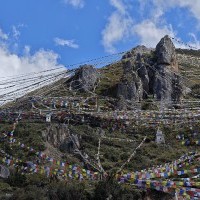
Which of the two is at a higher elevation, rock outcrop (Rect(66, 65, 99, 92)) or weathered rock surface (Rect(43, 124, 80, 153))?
rock outcrop (Rect(66, 65, 99, 92))

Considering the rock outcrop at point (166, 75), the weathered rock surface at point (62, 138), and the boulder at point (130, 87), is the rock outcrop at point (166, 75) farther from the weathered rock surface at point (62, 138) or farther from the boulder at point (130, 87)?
the weathered rock surface at point (62, 138)

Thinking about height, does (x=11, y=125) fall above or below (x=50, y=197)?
above

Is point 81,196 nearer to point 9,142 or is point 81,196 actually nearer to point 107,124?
point 9,142

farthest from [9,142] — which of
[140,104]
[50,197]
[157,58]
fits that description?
[157,58]

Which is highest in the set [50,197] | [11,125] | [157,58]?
[157,58]

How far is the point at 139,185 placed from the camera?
29.1m

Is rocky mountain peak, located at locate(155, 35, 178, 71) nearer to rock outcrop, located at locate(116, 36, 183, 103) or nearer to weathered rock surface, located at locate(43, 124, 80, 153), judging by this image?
rock outcrop, located at locate(116, 36, 183, 103)

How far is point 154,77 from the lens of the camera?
65.8 meters

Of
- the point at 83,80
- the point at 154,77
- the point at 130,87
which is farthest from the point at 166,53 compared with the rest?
the point at 83,80

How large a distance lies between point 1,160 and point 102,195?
11.0m

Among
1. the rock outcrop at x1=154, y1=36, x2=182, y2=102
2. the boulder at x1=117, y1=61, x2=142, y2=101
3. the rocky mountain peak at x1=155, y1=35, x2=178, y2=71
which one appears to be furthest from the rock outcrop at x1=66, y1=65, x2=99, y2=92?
the rocky mountain peak at x1=155, y1=35, x2=178, y2=71

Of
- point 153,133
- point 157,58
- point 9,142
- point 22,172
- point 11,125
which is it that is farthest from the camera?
point 157,58

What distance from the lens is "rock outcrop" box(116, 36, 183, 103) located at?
62.4 meters

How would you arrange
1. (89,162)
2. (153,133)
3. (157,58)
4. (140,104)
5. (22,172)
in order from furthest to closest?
(157,58), (140,104), (153,133), (89,162), (22,172)
